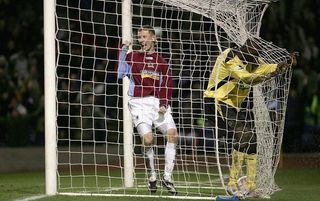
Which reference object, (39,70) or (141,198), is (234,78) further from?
(39,70)

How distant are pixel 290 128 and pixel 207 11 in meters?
8.74

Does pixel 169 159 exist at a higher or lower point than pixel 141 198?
higher

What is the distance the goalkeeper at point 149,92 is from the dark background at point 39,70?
7.62 metres

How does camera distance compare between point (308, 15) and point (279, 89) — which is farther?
point (308, 15)

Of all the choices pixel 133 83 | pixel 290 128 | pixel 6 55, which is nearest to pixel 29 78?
pixel 6 55

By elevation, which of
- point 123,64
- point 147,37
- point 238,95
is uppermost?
point 147,37

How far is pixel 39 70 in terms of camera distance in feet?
66.7

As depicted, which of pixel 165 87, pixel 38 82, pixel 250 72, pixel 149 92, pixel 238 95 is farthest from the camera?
pixel 38 82

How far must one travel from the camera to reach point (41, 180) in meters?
14.3

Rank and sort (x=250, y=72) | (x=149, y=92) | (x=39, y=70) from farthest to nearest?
(x=39, y=70), (x=149, y=92), (x=250, y=72)

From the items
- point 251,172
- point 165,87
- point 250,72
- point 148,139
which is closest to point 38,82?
point 165,87

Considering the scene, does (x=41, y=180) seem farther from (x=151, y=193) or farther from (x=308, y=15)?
(x=308, y=15)

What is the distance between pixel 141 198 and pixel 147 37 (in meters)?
1.90

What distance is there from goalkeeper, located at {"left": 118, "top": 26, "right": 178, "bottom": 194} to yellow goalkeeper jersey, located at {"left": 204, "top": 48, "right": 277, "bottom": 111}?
0.72 m
